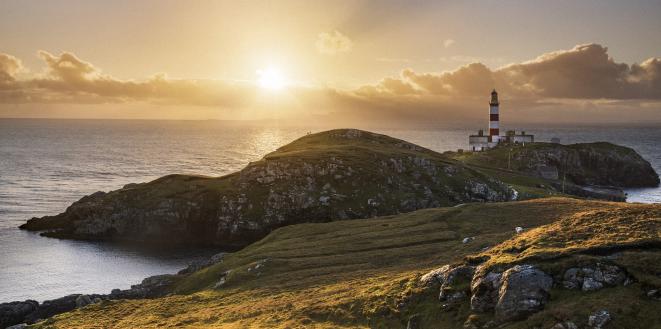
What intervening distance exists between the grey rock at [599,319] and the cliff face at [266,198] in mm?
93168

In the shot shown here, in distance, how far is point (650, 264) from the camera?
111 feet

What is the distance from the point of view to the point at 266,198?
12875 cm

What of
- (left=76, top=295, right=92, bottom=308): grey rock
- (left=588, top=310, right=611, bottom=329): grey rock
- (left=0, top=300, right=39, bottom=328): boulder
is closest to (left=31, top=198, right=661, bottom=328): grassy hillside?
(left=588, top=310, right=611, bottom=329): grey rock

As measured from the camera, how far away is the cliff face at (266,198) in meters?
125

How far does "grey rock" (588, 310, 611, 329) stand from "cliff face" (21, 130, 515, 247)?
93.2 metres

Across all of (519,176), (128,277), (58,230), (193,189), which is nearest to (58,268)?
(128,277)

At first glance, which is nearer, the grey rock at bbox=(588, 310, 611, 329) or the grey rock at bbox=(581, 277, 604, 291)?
the grey rock at bbox=(588, 310, 611, 329)

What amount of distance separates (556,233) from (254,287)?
1432 inches

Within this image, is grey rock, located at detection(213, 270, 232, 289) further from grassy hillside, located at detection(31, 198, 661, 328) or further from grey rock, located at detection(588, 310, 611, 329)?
grey rock, located at detection(588, 310, 611, 329)

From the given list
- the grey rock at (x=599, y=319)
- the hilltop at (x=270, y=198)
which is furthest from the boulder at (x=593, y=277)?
the hilltop at (x=270, y=198)

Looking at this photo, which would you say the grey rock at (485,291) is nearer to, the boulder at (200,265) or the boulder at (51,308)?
the boulder at (51,308)

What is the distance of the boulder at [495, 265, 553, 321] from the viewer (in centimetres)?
3403

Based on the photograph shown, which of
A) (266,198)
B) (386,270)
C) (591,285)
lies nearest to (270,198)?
(266,198)

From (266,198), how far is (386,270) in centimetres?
7350
